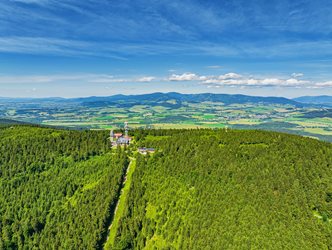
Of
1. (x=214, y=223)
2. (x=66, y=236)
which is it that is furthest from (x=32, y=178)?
(x=214, y=223)

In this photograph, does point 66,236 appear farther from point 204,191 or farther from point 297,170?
point 297,170

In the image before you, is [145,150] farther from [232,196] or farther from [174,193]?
[232,196]

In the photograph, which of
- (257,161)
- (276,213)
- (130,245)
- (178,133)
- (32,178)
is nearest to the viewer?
(276,213)

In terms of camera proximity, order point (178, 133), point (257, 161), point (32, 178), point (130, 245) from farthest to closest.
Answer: point (178, 133) → point (32, 178) → point (257, 161) → point (130, 245)

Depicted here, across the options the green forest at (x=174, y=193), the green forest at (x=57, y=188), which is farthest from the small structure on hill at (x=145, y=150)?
the green forest at (x=57, y=188)

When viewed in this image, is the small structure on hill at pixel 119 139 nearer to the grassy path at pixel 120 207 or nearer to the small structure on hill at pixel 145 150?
the small structure on hill at pixel 145 150

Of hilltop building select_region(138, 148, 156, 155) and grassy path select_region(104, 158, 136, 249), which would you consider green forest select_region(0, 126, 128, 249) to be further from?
hilltop building select_region(138, 148, 156, 155)

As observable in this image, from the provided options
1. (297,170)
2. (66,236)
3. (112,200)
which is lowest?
(66,236)
